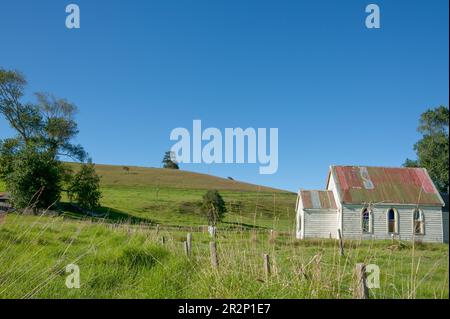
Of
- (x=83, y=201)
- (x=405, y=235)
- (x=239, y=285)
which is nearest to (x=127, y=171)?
(x=83, y=201)

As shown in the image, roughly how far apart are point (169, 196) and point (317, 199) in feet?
110

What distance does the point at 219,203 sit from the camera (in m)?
45.7

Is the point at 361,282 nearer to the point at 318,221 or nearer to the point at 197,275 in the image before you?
the point at 197,275

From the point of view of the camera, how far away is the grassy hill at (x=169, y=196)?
1960 inches

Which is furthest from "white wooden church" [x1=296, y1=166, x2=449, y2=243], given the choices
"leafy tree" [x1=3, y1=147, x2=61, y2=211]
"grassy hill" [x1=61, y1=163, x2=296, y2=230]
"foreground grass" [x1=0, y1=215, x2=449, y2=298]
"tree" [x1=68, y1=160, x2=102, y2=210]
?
"foreground grass" [x1=0, y1=215, x2=449, y2=298]

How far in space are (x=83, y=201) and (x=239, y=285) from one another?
4333 cm

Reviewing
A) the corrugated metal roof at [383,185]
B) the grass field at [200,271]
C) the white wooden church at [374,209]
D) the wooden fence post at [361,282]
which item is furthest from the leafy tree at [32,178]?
the wooden fence post at [361,282]

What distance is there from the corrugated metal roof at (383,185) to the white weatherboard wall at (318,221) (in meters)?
2.03

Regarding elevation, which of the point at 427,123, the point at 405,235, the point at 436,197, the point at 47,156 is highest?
the point at 427,123

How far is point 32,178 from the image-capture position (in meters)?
41.3

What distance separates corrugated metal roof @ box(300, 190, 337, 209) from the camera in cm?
3509

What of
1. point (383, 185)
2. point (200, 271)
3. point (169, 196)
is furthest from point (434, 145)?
point (200, 271)

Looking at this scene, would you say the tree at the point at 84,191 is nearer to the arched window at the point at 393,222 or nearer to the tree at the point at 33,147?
the tree at the point at 33,147
